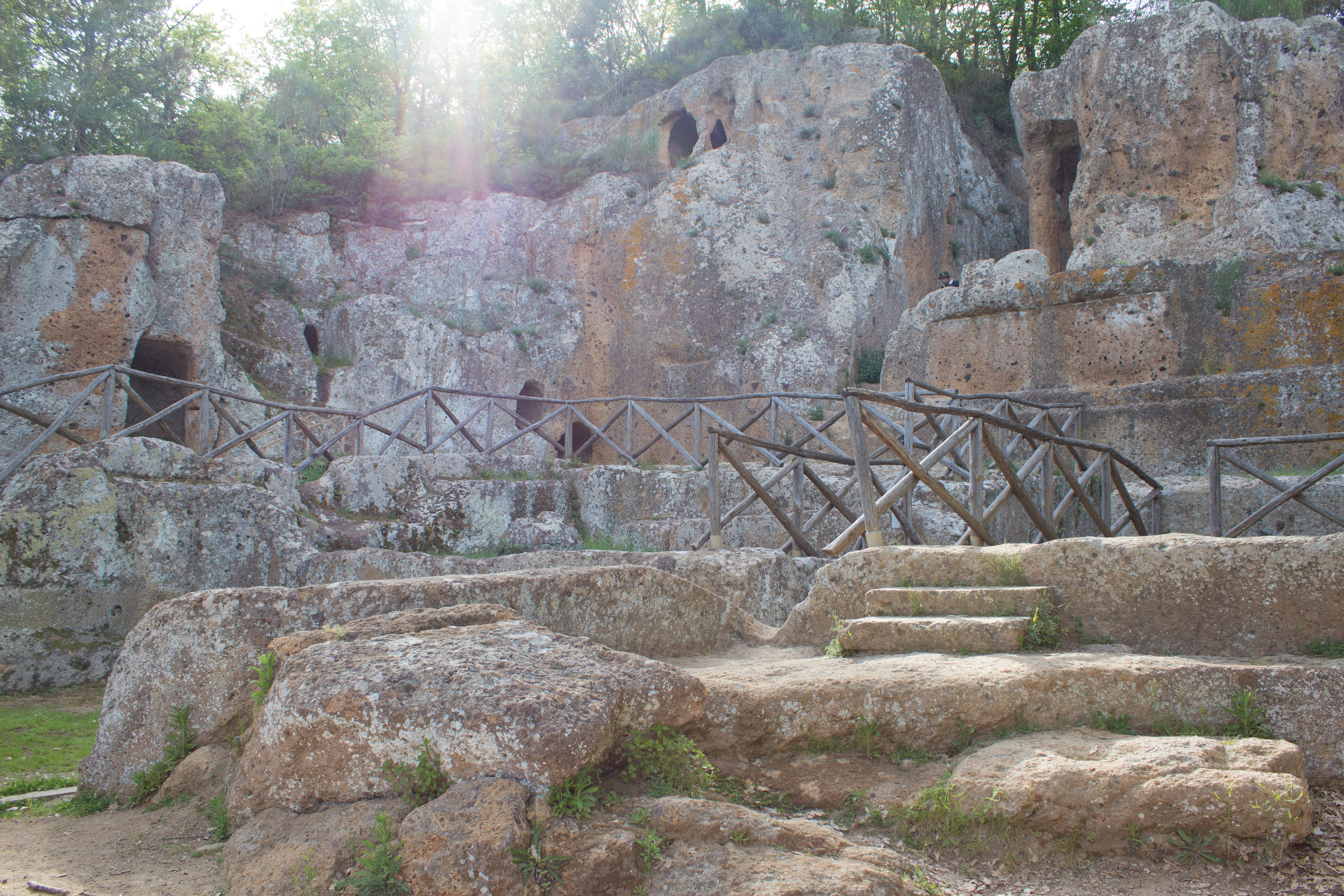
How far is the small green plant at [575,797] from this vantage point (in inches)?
93.8

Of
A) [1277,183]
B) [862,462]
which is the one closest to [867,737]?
[862,462]

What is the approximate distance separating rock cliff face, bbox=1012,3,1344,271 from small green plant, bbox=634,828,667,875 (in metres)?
11.7

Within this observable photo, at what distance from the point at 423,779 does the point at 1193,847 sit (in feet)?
6.68

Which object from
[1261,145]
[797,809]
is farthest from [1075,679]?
[1261,145]

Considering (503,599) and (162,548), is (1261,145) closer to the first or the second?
(503,599)

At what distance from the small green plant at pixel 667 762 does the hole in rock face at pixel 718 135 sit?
62.1ft

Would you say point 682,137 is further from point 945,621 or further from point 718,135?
point 945,621

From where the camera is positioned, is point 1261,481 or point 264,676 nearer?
point 264,676

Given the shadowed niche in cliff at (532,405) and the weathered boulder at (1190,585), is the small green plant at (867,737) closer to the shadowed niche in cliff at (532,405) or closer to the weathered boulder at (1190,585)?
the weathered boulder at (1190,585)

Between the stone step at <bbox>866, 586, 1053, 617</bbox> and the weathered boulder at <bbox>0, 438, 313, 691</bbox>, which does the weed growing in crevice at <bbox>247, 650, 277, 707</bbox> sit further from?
the weathered boulder at <bbox>0, 438, 313, 691</bbox>

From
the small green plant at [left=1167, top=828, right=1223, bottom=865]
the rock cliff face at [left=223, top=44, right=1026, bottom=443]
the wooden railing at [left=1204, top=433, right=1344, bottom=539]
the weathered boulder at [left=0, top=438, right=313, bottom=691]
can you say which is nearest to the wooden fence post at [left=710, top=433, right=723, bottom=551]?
the wooden railing at [left=1204, top=433, right=1344, bottom=539]

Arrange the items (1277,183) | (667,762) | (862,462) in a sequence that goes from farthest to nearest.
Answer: (1277,183) → (862,462) → (667,762)

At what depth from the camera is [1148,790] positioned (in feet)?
8.01

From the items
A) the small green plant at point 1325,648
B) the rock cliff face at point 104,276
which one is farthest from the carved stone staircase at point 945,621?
the rock cliff face at point 104,276
